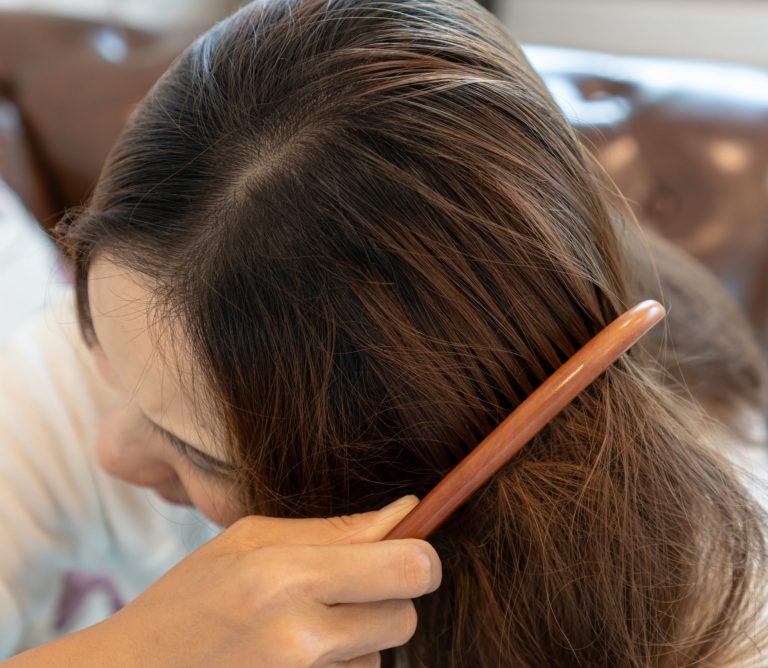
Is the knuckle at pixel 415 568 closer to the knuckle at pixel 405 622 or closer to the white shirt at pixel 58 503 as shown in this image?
the knuckle at pixel 405 622

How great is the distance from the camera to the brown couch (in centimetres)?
114

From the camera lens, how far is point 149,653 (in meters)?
0.48

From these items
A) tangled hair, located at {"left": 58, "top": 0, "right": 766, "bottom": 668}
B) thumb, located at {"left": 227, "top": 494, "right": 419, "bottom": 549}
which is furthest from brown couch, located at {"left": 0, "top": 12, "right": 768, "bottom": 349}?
thumb, located at {"left": 227, "top": 494, "right": 419, "bottom": 549}

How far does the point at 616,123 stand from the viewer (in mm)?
1196

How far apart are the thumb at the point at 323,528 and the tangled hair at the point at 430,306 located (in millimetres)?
39

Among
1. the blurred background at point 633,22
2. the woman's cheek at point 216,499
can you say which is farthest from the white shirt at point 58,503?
the blurred background at point 633,22

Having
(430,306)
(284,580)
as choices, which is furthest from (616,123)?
(284,580)

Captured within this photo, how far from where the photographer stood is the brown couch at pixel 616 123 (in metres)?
1.14

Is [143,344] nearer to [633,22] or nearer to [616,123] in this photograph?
[616,123]

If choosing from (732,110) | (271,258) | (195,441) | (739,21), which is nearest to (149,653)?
(195,441)

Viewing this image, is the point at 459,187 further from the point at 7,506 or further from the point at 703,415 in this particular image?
the point at 7,506

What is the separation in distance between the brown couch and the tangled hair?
65 cm

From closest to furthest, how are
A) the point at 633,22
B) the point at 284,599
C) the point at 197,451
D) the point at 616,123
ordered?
the point at 284,599 < the point at 197,451 < the point at 616,123 < the point at 633,22

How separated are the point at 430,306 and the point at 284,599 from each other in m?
0.19
